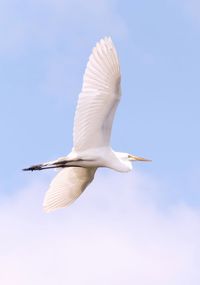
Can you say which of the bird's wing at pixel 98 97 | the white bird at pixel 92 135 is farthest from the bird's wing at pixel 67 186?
the bird's wing at pixel 98 97

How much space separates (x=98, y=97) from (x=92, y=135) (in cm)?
89

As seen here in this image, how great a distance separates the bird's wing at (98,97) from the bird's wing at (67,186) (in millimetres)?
1334

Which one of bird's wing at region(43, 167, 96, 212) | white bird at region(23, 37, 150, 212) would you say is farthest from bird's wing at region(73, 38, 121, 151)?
bird's wing at region(43, 167, 96, 212)

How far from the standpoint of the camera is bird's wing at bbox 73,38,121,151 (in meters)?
16.8

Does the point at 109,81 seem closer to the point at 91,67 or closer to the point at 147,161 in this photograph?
the point at 91,67

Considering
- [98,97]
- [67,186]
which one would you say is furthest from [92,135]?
[67,186]

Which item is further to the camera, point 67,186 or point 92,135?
point 67,186

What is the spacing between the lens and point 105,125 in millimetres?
17781

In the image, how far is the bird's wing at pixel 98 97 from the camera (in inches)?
663

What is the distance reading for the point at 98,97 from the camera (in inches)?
683

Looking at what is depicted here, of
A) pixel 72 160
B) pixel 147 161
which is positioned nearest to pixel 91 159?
pixel 72 160

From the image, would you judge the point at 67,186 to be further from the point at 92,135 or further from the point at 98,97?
the point at 98,97

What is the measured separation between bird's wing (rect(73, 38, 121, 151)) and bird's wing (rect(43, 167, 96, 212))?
4.38ft

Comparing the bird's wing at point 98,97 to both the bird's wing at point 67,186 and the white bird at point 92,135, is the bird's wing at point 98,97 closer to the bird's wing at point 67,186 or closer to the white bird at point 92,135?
the white bird at point 92,135
